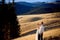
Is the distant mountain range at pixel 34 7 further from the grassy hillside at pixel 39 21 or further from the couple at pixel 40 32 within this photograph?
the couple at pixel 40 32

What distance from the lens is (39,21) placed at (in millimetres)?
2746

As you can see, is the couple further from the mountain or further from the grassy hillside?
the mountain

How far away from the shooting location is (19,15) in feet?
8.86

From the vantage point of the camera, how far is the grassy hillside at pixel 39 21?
2.69 meters

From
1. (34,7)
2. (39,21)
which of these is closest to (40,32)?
(39,21)

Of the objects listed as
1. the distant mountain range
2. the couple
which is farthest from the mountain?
the couple

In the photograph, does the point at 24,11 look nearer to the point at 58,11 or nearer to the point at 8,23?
the point at 8,23

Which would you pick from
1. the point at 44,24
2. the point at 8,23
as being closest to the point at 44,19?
the point at 44,24

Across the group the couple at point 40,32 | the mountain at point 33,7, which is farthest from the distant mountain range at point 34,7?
the couple at point 40,32

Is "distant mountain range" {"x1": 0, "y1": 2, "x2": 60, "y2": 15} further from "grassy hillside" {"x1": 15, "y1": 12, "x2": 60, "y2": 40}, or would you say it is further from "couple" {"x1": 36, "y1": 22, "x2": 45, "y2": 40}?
"couple" {"x1": 36, "y1": 22, "x2": 45, "y2": 40}

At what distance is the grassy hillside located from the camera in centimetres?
269

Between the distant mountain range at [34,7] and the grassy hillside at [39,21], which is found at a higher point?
the distant mountain range at [34,7]

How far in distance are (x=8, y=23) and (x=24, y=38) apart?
39cm

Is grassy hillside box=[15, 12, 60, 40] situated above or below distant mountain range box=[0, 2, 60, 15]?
below
